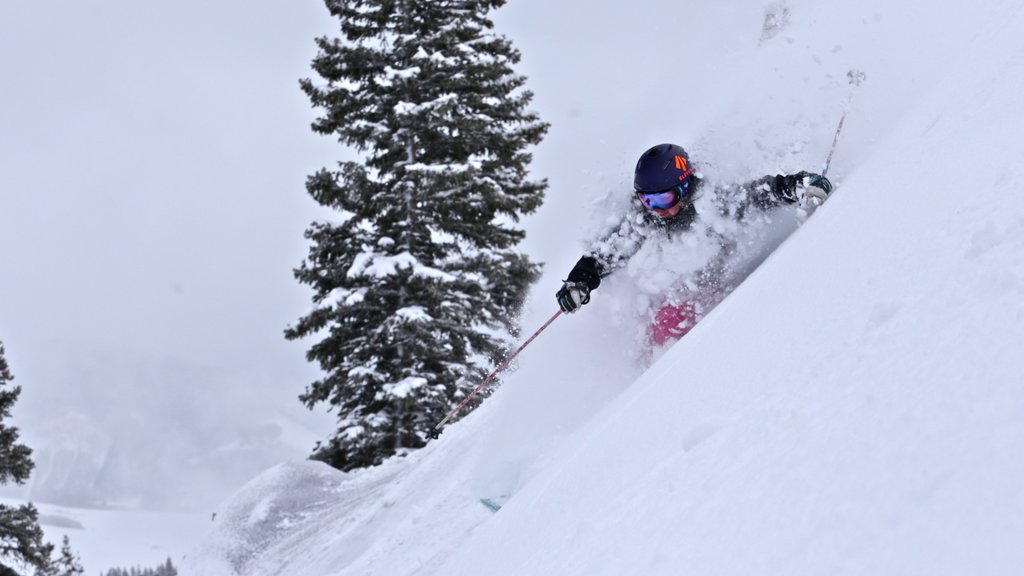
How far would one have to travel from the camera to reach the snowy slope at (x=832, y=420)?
5.17 feet

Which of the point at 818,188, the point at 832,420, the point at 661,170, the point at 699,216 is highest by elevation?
the point at 661,170

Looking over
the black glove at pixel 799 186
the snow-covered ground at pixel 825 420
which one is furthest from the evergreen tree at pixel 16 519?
the black glove at pixel 799 186

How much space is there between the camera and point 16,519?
1423 cm

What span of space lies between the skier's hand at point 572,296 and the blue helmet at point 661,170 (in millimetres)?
879

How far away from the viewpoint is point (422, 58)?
14914 millimetres

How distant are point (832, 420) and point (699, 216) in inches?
176

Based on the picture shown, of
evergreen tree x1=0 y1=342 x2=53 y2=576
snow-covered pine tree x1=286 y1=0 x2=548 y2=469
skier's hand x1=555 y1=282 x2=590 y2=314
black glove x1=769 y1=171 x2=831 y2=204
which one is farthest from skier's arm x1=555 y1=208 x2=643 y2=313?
evergreen tree x1=0 y1=342 x2=53 y2=576

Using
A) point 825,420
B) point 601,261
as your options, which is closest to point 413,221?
point 601,261

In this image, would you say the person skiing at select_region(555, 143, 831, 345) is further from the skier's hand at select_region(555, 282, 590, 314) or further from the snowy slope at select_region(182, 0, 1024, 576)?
the snowy slope at select_region(182, 0, 1024, 576)

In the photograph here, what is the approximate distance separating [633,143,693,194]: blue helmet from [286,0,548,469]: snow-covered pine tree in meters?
7.87

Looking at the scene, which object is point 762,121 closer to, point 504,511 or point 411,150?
point 504,511

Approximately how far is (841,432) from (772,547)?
35 centimetres

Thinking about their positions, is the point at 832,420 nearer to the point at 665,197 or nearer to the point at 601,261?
the point at 665,197

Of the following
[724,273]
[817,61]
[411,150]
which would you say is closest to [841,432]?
[724,273]
